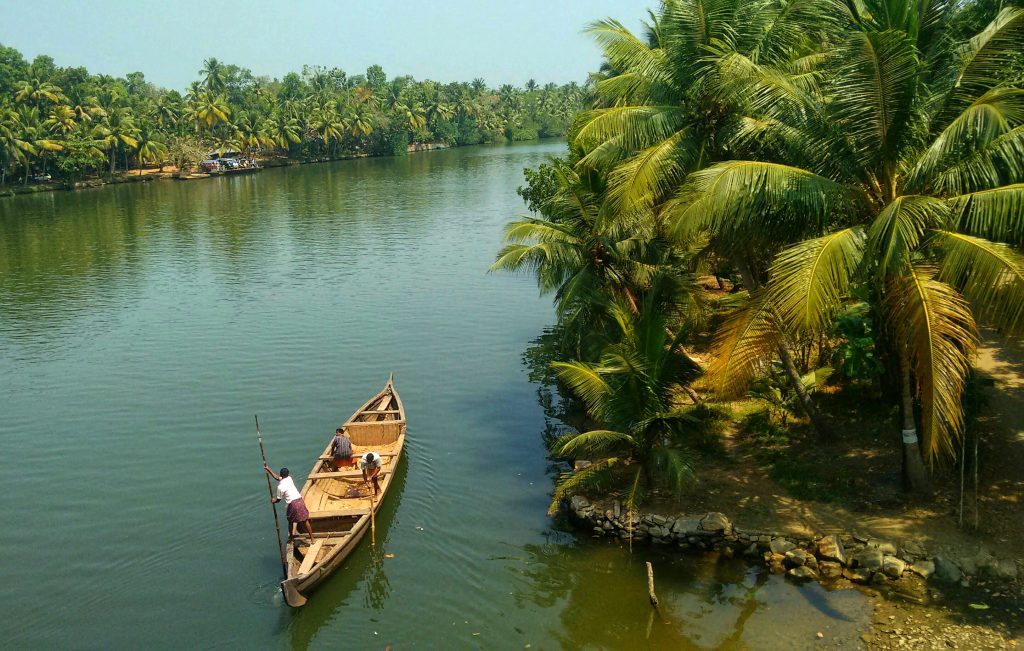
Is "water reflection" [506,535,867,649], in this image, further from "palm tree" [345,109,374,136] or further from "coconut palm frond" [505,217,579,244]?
"palm tree" [345,109,374,136]

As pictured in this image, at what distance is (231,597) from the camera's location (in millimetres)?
14344

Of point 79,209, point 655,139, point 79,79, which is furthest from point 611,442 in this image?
point 79,79

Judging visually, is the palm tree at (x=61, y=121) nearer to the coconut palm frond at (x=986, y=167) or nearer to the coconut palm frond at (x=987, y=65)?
the coconut palm frond at (x=987, y=65)

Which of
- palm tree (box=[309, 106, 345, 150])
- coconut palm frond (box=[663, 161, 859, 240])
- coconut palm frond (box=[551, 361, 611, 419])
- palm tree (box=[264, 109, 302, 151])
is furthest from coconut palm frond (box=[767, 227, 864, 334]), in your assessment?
palm tree (box=[309, 106, 345, 150])

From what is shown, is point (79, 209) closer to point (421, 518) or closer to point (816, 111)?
point (421, 518)

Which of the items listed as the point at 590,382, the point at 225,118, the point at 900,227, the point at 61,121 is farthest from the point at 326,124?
the point at 900,227

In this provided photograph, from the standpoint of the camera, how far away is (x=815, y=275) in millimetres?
11312

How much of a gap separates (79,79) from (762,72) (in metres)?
103

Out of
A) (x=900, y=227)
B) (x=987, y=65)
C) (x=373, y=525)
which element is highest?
(x=987, y=65)

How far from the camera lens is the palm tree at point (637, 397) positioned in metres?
14.6

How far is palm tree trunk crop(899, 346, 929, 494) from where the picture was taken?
44.3 feet

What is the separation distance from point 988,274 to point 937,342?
107cm

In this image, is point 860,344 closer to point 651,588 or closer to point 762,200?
point 762,200

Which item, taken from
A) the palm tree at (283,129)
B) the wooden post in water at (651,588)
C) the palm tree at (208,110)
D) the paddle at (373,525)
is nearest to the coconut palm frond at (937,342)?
the wooden post in water at (651,588)
